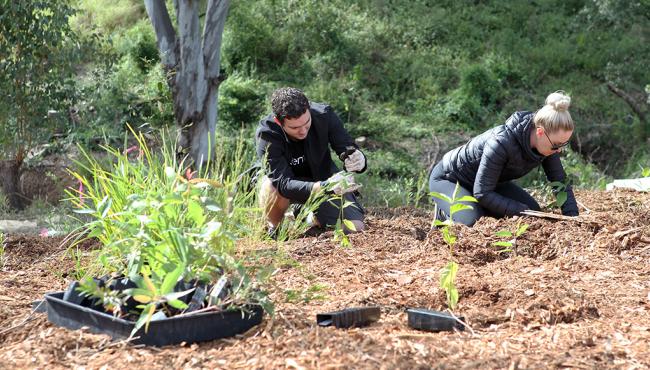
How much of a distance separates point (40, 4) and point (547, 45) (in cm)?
768

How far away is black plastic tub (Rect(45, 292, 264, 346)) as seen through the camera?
111 inches

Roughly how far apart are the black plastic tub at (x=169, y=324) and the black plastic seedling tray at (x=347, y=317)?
0.22 metres

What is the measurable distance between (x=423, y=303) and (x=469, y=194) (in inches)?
96.7

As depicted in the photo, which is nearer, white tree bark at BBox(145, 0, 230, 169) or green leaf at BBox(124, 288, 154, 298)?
green leaf at BBox(124, 288, 154, 298)

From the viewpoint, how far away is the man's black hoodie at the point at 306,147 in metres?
5.23

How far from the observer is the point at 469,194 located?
5.77 meters

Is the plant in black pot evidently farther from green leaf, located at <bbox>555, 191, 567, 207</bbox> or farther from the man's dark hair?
green leaf, located at <bbox>555, 191, 567, 207</bbox>

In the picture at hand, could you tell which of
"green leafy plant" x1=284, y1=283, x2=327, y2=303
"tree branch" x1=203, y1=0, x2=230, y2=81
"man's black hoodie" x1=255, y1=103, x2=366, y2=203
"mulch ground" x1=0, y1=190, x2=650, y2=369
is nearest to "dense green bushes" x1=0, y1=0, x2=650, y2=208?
"tree branch" x1=203, y1=0, x2=230, y2=81

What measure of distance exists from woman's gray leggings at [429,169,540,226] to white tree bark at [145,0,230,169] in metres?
3.35

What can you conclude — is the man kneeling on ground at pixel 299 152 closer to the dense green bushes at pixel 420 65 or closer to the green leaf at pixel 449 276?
the green leaf at pixel 449 276

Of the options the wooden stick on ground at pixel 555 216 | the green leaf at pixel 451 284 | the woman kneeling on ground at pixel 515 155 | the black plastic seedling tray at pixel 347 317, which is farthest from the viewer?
the woman kneeling on ground at pixel 515 155

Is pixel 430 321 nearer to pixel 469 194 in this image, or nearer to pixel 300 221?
pixel 300 221

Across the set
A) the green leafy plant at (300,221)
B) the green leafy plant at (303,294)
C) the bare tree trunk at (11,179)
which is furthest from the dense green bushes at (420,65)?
the green leafy plant at (303,294)

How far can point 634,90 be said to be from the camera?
12.0 metres
